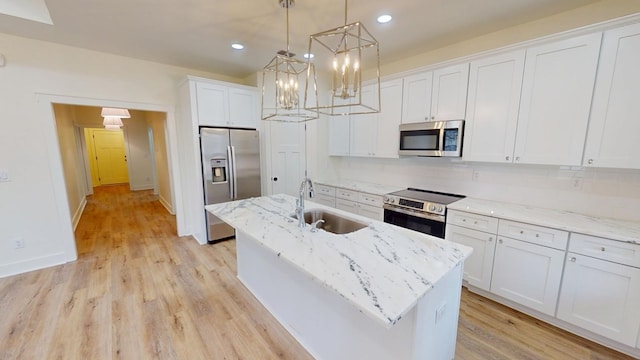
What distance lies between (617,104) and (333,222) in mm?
2426

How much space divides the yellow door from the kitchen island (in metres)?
9.39

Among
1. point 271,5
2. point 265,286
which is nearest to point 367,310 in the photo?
point 265,286

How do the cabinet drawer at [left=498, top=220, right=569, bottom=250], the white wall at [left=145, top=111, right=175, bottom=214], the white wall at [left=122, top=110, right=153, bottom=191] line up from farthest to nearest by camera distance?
1. the white wall at [left=122, top=110, right=153, bottom=191]
2. the white wall at [left=145, top=111, right=175, bottom=214]
3. the cabinet drawer at [left=498, top=220, right=569, bottom=250]

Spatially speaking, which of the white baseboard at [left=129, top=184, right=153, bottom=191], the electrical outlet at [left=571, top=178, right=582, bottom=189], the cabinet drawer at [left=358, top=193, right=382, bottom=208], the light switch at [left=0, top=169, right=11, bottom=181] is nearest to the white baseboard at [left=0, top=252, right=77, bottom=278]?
the light switch at [left=0, top=169, right=11, bottom=181]

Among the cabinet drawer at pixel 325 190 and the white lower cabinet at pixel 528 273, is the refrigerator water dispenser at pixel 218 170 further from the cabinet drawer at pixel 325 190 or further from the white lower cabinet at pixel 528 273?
the white lower cabinet at pixel 528 273

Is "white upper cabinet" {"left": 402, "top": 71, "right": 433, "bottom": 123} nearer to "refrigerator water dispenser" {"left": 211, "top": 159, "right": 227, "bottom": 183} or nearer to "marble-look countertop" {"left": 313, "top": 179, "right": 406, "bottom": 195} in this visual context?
"marble-look countertop" {"left": 313, "top": 179, "right": 406, "bottom": 195}

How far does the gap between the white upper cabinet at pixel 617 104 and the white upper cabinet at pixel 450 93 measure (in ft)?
3.26

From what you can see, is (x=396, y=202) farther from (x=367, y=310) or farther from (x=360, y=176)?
A: (x=367, y=310)

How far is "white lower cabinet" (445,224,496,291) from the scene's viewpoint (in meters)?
2.38

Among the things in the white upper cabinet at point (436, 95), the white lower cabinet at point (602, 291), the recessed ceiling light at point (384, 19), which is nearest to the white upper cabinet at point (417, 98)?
the white upper cabinet at point (436, 95)

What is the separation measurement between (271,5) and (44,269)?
13.4 feet

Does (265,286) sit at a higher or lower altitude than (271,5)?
lower

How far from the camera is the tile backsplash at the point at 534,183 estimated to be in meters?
2.12

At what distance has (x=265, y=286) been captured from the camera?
240 cm
